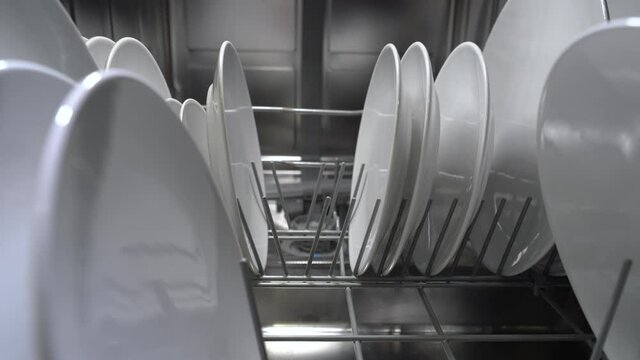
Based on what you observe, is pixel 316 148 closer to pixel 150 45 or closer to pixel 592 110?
pixel 150 45

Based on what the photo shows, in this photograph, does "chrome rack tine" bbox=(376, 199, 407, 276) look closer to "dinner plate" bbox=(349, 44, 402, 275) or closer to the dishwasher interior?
"dinner plate" bbox=(349, 44, 402, 275)

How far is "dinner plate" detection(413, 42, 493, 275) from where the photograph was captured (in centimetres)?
48

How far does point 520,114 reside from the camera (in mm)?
574

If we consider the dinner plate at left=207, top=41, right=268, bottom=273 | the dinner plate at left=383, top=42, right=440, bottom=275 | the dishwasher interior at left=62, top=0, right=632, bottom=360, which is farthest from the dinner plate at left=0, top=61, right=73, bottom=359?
the dishwasher interior at left=62, top=0, right=632, bottom=360

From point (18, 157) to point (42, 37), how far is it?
0.17 metres

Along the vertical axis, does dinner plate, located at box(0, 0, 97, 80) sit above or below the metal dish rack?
above

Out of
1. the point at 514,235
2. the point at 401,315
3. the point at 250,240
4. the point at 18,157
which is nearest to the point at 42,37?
the point at 18,157

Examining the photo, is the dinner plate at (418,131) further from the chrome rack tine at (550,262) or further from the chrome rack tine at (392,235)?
the chrome rack tine at (550,262)

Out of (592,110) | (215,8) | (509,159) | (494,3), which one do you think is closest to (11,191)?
(592,110)

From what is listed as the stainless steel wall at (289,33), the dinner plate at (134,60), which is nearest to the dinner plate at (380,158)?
the dinner plate at (134,60)

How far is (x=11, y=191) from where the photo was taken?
25 cm

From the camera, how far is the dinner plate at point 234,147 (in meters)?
0.49

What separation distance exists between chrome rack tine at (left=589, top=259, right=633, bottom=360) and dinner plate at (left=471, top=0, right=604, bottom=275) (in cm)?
13

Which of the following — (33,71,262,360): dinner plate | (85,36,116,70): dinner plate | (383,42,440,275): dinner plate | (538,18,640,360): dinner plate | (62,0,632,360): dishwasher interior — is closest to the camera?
(33,71,262,360): dinner plate
